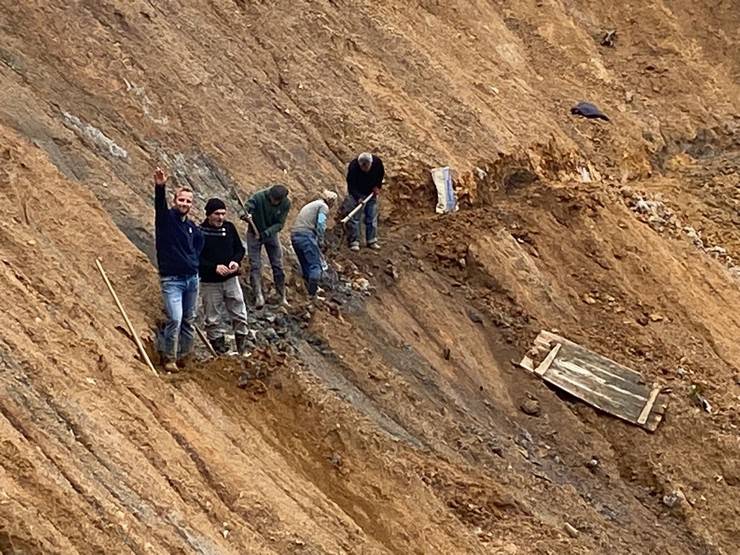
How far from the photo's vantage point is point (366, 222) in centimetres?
1241

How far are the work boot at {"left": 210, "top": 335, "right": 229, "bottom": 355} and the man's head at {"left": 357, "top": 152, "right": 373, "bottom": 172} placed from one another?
3167 millimetres

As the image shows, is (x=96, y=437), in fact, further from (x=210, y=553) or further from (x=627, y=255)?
(x=627, y=255)

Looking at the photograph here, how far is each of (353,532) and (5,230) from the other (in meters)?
3.77

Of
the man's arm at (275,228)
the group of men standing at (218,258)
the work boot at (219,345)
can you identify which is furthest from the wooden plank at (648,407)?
the work boot at (219,345)

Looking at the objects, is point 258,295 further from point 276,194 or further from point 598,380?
point 598,380

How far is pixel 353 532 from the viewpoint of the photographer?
816 centimetres

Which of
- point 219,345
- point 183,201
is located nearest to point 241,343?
point 219,345

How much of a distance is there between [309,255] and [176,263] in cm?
244

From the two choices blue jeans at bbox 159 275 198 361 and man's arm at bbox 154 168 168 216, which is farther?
blue jeans at bbox 159 275 198 361

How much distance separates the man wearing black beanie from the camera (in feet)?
30.0

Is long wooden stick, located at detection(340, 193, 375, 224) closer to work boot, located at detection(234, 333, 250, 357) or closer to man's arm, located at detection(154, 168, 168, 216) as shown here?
work boot, located at detection(234, 333, 250, 357)

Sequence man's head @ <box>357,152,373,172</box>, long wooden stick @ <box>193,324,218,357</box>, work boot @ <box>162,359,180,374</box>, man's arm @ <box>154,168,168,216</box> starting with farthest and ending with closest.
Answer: man's head @ <box>357,152,373,172</box>, long wooden stick @ <box>193,324,218,357</box>, work boot @ <box>162,359,180,374</box>, man's arm @ <box>154,168,168,216</box>

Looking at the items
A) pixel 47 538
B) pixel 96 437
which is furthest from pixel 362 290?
pixel 47 538

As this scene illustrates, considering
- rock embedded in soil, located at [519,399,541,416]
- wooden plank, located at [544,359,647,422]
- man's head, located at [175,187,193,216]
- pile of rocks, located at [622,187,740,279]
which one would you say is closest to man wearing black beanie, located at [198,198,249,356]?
man's head, located at [175,187,193,216]
